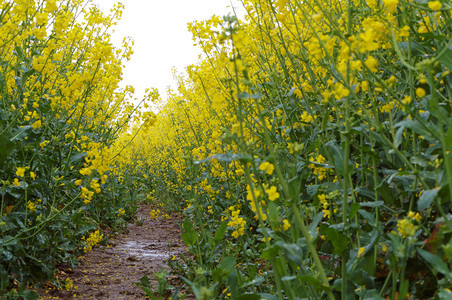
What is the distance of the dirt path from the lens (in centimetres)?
325

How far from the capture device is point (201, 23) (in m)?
2.80

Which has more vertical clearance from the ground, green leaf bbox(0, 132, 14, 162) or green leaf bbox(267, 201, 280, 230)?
green leaf bbox(0, 132, 14, 162)

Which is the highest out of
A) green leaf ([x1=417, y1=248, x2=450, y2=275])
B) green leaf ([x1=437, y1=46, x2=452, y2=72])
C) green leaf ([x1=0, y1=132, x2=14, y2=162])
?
green leaf ([x1=0, y1=132, x2=14, y2=162])

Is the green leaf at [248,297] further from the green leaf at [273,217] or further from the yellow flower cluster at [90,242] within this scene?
the yellow flower cluster at [90,242]

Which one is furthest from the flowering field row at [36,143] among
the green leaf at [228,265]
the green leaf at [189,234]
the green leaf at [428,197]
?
the green leaf at [428,197]

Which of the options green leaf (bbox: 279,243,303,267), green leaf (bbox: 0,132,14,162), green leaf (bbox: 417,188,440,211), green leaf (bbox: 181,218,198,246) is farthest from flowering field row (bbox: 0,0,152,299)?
green leaf (bbox: 417,188,440,211)

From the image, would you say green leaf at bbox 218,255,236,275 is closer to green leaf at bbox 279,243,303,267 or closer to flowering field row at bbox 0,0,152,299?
green leaf at bbox 279,243,303,267

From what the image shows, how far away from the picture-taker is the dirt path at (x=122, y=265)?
3.25m

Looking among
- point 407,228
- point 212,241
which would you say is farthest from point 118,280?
point 407,228

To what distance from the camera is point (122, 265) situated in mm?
4191

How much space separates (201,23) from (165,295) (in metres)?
2.06

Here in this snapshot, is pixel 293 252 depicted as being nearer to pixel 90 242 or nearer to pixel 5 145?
pixel 5 145

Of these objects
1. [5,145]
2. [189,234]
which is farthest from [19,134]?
[189,234]

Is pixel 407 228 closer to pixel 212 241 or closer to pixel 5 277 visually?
pixel 212 241
